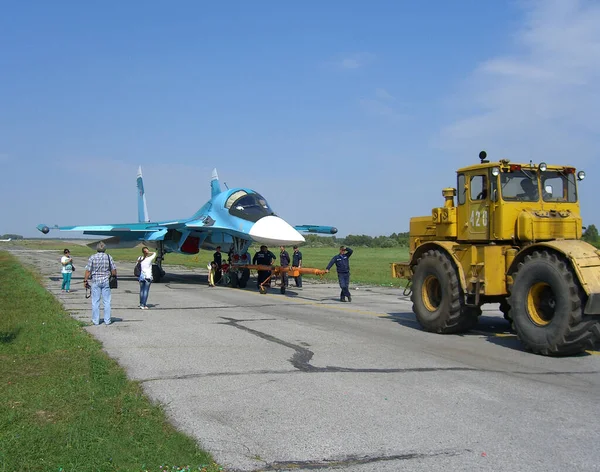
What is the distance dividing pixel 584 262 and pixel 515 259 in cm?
116

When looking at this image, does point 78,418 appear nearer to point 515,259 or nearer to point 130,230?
point 515,259

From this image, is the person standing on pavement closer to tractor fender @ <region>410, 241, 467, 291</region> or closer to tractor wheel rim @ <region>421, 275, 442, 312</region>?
tractor fender @ <region>410, 241, 467, 291</region>

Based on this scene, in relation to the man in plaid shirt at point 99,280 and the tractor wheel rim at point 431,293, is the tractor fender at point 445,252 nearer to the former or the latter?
the tractor wheel rim at point 431,293

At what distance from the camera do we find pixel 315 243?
11388cm

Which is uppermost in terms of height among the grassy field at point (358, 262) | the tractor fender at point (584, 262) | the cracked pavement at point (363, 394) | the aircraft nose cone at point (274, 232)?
the aircraft nose cone at point (274, 232)

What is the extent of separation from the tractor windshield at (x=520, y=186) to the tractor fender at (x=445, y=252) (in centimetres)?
135

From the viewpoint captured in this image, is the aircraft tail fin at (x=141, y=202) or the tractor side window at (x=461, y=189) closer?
the tractor side window at (x=461, y=189)

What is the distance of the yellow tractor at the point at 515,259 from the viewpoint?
7.85 metres

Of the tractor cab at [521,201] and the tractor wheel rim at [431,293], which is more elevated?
the tractor cab at [521,201]

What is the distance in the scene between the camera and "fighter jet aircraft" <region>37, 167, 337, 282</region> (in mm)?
19328

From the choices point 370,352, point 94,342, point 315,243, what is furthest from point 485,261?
point 315,243

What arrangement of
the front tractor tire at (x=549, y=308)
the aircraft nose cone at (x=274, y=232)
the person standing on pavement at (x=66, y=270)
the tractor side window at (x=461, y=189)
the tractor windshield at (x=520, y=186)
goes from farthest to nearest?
1. the person standing on pavement at (x=66, y=270)
2. the aircraft nose cone at (x=274, y=232)
3. the tractor side window at (x=461, y=189)
4. the tractor windshield at (x=520, y=186)
5. the front tractor tire at (x=549, y=308)

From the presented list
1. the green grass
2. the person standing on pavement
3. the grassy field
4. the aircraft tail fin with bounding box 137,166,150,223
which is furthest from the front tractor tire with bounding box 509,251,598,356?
the aircraft tail fin with bounding box 137,166,150,223

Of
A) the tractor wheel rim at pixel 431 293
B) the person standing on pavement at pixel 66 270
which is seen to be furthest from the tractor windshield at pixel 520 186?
the person standing on pavement at pixel 66 270
